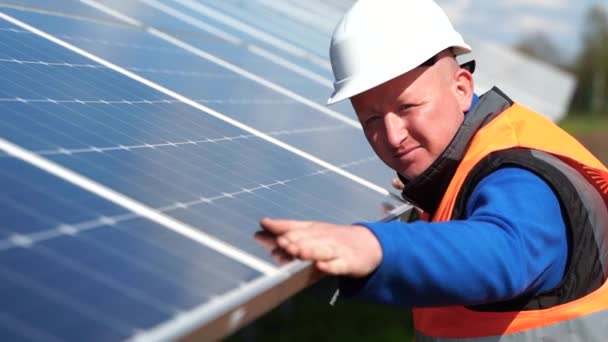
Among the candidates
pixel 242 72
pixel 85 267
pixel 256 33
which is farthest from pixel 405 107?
pixel 256 33

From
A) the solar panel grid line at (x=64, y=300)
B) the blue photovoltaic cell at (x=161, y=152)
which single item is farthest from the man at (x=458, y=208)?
the solar panel grid line at (x=64, y=300)

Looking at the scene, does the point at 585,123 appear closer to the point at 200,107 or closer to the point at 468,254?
the point at 200,107

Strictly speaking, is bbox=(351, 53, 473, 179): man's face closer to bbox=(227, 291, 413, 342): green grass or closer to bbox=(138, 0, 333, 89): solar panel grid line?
bbox=(138, 0, 333, 89): solar panel grid line

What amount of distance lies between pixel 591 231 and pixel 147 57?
3.26 metres

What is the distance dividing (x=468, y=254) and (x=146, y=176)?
47.5 inches

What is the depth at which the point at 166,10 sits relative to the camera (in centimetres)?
852

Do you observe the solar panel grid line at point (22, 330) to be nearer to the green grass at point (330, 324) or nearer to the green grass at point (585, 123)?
the green grass at point (330, 324)

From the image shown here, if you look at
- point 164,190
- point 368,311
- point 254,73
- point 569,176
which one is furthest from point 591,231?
point 368,311

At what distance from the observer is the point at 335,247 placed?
9.32 feet

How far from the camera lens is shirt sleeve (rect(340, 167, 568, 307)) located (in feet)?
9.57

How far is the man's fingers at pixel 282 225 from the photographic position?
288 centimetres

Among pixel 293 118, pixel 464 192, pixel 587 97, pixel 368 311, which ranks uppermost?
pixel 464 192

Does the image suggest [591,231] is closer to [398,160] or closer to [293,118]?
[398,160]

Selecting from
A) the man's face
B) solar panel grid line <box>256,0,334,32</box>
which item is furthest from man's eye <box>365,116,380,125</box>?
solar panel grid line <box>256,0,334,32</box>
